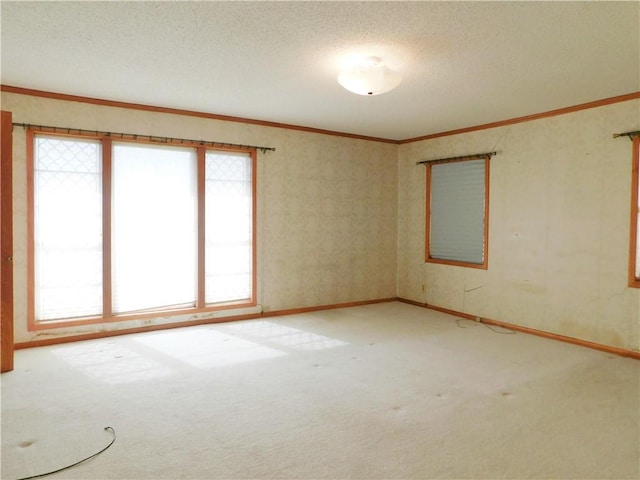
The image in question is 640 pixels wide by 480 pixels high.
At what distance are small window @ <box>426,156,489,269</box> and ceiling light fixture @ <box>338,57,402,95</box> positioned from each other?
8.51 ft

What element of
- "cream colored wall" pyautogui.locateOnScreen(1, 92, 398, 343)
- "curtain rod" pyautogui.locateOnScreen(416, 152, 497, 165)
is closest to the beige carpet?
"cream colored wall" pyautogui.locateOnScreen(1, 92, 398, 343)

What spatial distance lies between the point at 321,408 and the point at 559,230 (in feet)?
10.8

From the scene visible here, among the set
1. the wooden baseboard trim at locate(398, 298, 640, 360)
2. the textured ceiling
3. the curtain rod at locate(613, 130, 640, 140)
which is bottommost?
the wooden baseboard trim at locate(398, 298, 640, 360)

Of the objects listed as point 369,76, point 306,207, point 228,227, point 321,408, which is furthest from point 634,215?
point 228,227

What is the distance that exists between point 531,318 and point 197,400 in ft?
12.2

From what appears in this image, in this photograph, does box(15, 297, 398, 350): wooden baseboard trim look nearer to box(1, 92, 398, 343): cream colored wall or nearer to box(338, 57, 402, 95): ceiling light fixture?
box(1, 92, 398, 343): cream colored wall

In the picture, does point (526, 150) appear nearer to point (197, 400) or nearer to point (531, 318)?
point (531, 318)

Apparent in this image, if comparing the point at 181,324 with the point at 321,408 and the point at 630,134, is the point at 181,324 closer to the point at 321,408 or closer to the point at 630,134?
the point at 321,408

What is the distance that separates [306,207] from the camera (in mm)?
5680

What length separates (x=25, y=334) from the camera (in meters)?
4.09

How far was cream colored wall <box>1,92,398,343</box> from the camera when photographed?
4457 mm

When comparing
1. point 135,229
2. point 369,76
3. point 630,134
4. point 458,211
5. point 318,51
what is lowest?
point 135,229

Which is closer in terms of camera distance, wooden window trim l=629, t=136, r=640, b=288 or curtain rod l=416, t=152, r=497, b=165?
wooden window trim l=629, t=136, r=640, b=288

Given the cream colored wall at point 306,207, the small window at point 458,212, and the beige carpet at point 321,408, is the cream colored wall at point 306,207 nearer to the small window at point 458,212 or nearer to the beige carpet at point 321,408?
the small window at point 458,212
